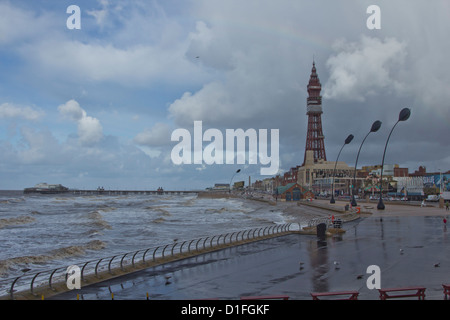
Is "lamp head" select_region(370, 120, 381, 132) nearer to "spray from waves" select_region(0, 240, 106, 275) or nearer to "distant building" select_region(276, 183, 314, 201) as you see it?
"spray from waves" select_region(0, 240, 106, 275)

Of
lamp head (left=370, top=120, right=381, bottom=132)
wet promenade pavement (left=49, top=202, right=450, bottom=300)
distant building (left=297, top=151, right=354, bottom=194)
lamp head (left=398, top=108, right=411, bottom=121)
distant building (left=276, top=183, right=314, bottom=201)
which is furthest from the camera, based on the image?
distant building (left=297, top=151, right=354, bottom=194)

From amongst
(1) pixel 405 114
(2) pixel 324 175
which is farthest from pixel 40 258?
(2) pixel 324 175

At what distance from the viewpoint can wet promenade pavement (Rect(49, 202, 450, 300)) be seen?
14312 mm

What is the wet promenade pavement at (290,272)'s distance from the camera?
47.0ft

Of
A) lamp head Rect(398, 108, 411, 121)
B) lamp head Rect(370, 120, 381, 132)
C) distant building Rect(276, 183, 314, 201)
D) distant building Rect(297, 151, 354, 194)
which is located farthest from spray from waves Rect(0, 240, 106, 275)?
distant building Rect(297, 151, 354, 194)

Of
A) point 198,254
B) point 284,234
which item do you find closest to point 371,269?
point 198,254

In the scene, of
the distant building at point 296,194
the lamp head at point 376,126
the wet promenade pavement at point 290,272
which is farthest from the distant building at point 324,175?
the wet promenade pavement at point 290,272

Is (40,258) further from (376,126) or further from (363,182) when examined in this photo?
(363,182)

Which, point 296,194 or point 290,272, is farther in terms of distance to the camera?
point 296,194

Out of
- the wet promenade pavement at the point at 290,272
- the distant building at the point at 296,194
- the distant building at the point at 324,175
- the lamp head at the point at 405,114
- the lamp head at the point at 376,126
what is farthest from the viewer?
the distant building at the point at 324,175

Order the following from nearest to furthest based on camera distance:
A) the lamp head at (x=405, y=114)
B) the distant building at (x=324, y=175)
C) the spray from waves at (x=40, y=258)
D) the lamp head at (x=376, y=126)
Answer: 1. the spray from waves at (x=40, y=258)
2. the lamp head at (x=405, y=114)
3. the lamp head at (x=376, y=126)
4. the distant building at (x=324, y=175)

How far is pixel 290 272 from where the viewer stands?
17578mm

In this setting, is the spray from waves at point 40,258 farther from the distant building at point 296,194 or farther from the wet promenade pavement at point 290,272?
the distant building at point 296,194
